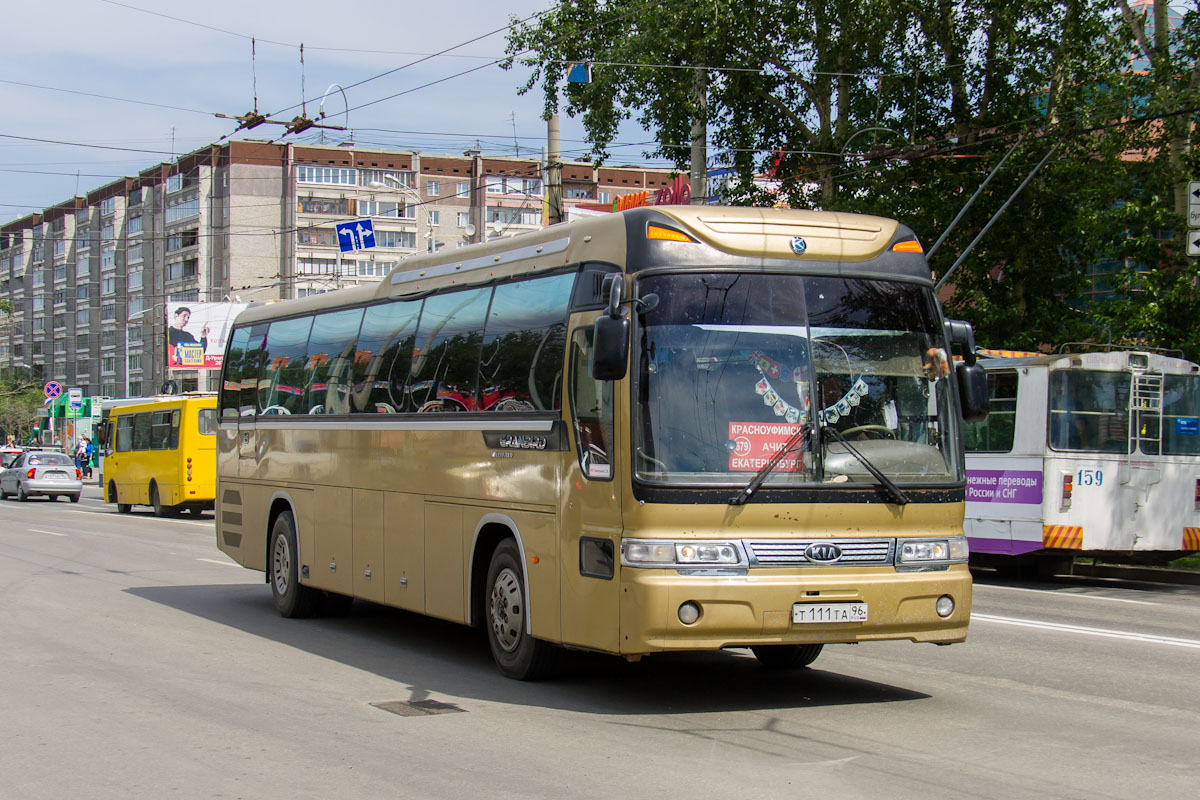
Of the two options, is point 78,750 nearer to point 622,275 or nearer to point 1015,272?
point 622,275

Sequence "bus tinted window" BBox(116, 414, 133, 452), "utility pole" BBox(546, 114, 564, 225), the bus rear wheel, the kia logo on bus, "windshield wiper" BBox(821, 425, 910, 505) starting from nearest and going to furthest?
the kia logo on bus
"windshield wiper" BBox(821, 425, 910, 505)
the bus rear wheel
"utility pole" BBox(546, 114, 564, 225)
"bus tinted window" BBox(116, 414, 133, 452)

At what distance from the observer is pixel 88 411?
96.8m

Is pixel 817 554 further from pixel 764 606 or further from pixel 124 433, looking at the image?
pixel 124 433

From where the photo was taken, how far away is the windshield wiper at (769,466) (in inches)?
314

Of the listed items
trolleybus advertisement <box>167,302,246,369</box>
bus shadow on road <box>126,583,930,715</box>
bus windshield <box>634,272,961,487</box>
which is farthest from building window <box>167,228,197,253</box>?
bus windshield <box>634,272,961,487</box>

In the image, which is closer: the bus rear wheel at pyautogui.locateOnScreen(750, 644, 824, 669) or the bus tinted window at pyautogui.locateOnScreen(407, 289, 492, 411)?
the bus rear wheel at pyautogui.locateOnScreen(750, 644, 824, 669)

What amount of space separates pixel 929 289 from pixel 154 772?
5456 mm

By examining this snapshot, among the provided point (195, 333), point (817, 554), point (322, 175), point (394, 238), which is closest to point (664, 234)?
point (817, 554)

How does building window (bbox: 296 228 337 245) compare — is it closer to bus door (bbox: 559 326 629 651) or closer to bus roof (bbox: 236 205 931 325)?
bus roof (bbox: 236 205 931 325)

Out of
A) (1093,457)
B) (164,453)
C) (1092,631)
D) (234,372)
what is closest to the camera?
(1092,631)

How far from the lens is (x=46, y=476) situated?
4466 centimetres

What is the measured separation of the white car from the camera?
44.5 meters

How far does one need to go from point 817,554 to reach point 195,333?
65824 millimetres

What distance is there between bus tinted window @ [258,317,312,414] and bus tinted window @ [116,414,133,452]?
937 inches
